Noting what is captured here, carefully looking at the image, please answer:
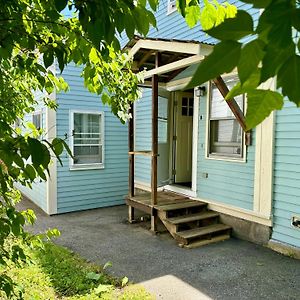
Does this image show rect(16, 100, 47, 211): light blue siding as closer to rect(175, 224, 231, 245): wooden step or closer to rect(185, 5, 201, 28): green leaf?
rect(175, 224, 231, 245): wooden step

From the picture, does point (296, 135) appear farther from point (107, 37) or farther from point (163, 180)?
point (107, 37)

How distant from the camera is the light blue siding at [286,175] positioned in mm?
4285

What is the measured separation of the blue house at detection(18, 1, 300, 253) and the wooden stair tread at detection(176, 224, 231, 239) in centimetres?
5

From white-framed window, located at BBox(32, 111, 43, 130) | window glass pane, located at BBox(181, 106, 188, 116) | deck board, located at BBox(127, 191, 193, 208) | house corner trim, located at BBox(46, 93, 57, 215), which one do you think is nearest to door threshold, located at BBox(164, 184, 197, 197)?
deck board, located at BBox(127, 191, 193, 208)

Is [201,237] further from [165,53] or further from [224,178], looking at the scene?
[165,53]

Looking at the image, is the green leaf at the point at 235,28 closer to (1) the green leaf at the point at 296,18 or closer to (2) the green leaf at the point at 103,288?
(1) the green leaf at the point at 296,18

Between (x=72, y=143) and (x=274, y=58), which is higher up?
(x=274, y=58)

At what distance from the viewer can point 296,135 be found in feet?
14.0

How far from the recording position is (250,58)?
0.44m

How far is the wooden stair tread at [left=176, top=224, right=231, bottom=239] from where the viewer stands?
4.83m

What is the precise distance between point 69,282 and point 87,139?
4.48 m

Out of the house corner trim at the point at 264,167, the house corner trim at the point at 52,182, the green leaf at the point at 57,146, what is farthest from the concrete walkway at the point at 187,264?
the green leaf at the point at 57,146

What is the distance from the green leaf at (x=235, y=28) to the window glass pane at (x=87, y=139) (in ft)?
23.2

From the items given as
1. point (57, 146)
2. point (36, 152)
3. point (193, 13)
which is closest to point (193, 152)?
point (193, 13)
